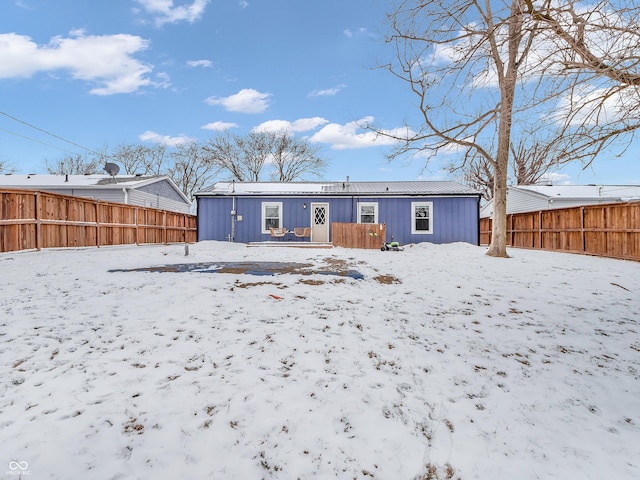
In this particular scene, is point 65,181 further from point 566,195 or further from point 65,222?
point 566,195

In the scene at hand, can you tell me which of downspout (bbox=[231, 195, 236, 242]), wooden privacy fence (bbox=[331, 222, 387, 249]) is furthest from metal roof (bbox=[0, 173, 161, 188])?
wooden privacy fence (bbox=[331, 222, 387, 249])

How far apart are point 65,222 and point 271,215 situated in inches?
339

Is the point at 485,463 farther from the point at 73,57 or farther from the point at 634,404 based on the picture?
the point at 73,57

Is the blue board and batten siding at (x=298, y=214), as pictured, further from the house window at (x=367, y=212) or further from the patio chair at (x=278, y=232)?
the patio chair at (x=278, y=232)

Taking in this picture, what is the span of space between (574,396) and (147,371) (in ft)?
12.2

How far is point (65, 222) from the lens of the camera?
10.2m

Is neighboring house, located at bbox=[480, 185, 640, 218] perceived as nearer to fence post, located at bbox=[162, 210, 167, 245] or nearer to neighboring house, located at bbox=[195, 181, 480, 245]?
neighboring house, located at bbox=[195, 181, 480, 245]

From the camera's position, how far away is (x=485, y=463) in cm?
194

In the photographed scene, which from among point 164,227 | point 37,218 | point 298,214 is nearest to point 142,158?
point 164,227

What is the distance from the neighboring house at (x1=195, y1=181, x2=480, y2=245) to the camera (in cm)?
1616

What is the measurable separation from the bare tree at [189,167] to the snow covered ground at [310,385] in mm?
31857

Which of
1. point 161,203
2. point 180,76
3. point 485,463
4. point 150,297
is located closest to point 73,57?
point 180,76

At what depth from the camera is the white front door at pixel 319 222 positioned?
1650 cm

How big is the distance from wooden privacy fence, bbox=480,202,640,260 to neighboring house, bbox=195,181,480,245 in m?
2.59
